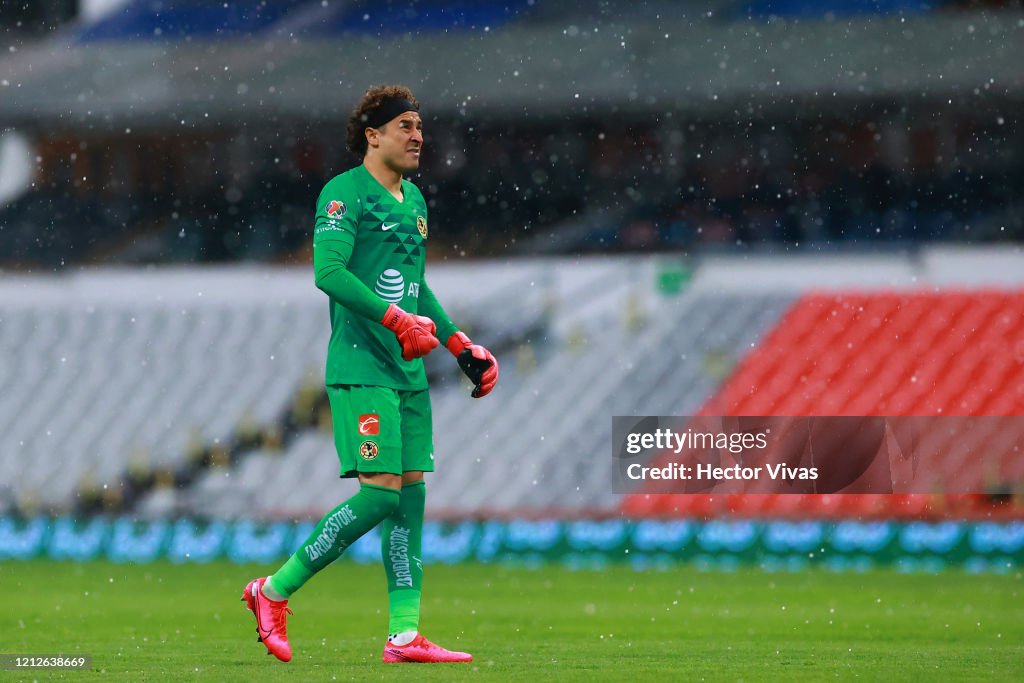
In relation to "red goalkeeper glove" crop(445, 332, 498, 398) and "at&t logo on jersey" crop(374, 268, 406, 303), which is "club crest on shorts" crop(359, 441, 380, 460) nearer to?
"red goalkeeper glove" crop(445, 332, 498, 398)

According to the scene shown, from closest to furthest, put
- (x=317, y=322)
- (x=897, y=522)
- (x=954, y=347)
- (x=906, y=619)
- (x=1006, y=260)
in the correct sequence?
1. (x=906, y=619)
2. (x=897, y=522)
3. (x=954, y=347)
4. (x=1006, y=260)
5. (x=317, y=322)

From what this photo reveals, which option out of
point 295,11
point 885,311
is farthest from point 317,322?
point 885,311

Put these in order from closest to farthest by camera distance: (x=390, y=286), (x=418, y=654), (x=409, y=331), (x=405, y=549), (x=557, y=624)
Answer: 1. (x=409, y=331)
2. (x=418, y=654)
3. (x=390, y=286)
4. (x=405, y=549)
5. (x=557, y=624)

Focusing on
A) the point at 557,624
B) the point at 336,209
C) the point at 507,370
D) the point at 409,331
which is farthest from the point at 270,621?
the point at 507,370

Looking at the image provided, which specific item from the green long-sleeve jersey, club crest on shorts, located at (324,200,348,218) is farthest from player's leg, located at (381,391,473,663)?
club crest on shorts, located at (324,200,348,218)

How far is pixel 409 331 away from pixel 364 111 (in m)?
0.95

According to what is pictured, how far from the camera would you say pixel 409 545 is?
6555mm

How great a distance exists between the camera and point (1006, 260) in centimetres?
2072

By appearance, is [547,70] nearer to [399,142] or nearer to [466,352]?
[399,142]

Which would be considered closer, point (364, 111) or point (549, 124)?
point (364, 111)

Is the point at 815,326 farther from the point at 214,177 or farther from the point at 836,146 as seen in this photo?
the point at 214,177

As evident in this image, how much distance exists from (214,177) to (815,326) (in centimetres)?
986

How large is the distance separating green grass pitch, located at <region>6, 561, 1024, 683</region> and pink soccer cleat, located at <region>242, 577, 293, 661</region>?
79 millimetres

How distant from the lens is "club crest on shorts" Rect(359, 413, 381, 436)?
623 centimetres
